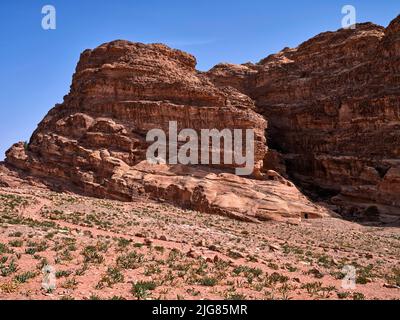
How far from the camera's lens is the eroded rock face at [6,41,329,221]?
1439 inches

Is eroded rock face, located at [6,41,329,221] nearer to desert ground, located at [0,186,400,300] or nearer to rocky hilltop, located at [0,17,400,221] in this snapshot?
rocky hilltop, located at [0,17,400,221]

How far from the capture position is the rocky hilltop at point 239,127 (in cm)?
3744

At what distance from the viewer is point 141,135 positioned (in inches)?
1660

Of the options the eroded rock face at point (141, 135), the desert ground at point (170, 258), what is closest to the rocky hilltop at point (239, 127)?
the eroded rock face at point (141, 135)

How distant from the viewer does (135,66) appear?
44844 mm

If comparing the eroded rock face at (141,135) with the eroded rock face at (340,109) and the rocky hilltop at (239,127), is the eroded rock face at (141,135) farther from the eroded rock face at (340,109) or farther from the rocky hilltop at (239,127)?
the eroded rock face at (340,109)

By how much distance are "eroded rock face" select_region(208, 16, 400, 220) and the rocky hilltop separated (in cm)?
14

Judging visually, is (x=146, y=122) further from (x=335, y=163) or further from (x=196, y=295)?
(x=196, y=295)

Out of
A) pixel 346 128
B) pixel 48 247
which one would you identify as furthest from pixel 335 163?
pixel 48 247

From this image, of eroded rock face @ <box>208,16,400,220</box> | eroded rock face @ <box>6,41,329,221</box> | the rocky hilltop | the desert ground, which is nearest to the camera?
the desert ground

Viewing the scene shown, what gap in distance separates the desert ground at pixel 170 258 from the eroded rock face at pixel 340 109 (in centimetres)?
1270

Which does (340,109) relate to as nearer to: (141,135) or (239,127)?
(239,127)

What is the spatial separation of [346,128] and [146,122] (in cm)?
2327

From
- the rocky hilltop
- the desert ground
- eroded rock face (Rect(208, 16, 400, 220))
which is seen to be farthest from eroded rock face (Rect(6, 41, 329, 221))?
eroded rock face (Rect(208, 16, 400, 220))
